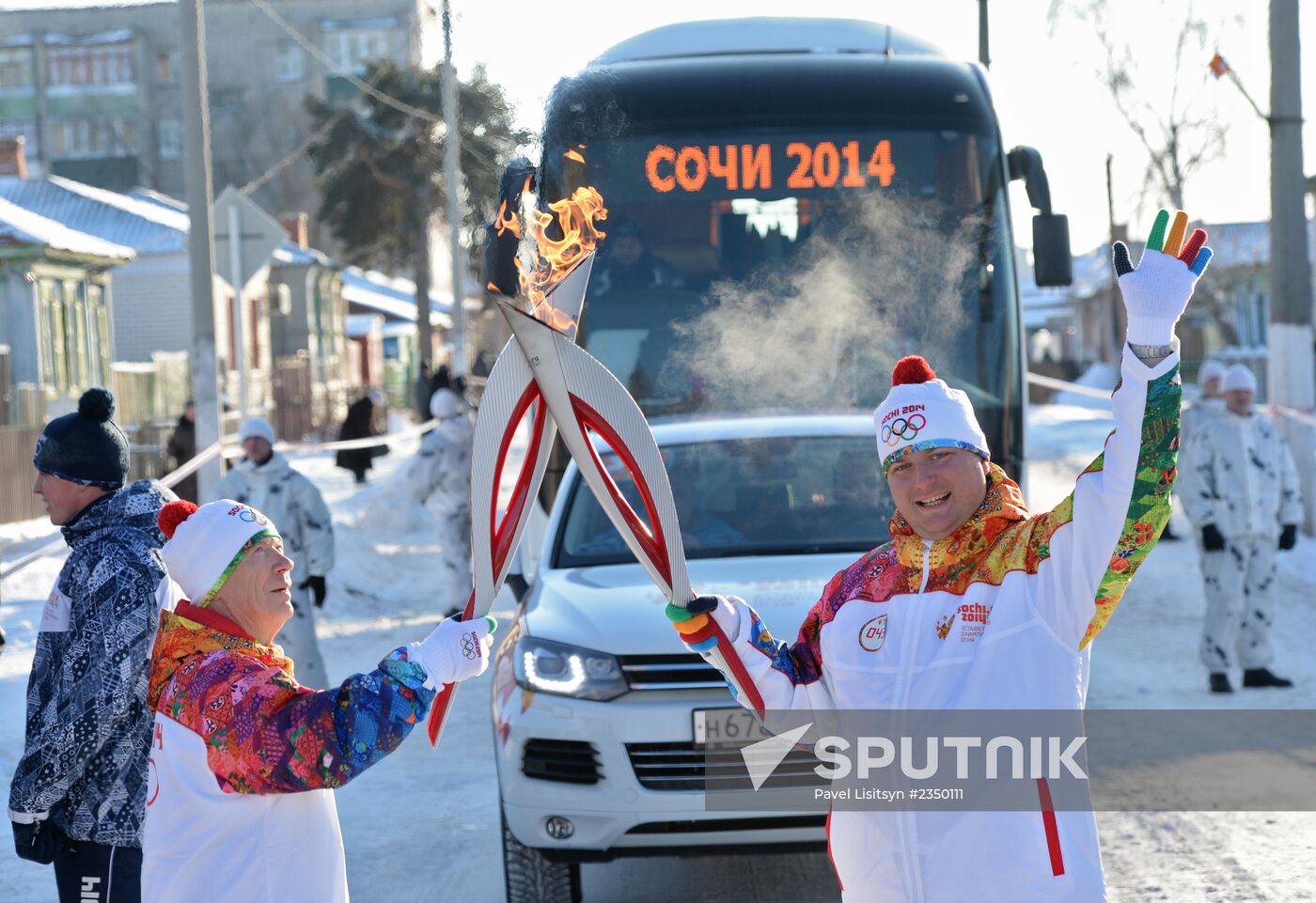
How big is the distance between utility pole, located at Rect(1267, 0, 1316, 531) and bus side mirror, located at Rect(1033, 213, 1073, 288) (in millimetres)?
7698

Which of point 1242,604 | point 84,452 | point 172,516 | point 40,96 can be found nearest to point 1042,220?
point 1242,604

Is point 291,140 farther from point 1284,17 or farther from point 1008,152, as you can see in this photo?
point 1008,152

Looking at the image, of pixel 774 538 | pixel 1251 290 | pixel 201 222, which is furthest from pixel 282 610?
pixel 1251 290

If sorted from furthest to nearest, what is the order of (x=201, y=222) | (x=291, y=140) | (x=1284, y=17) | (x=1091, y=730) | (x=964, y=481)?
(x=291, y=140)
(x=1284, y=17)
(x=201, y=222)
(x=1091, y=730)
(x=964, y=481)

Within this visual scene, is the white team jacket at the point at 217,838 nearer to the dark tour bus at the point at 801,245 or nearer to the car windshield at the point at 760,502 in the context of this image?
the car windshield at the point at 760,502

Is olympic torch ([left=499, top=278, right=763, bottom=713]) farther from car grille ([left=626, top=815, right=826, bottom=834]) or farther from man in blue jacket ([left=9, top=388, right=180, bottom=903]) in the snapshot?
car grille ([left=626, top=815, right=826, bottom=834])

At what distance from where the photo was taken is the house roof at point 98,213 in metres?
Result: 31.8

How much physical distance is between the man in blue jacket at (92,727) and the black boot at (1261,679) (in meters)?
7.42

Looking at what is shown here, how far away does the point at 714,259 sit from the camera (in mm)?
8656

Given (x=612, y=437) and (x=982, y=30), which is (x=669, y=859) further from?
(x=982, y=30)

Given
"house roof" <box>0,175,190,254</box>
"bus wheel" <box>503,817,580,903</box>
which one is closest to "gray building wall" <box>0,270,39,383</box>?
"house roof" <box>0,175,190,254</box>

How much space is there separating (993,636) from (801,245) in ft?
19.2

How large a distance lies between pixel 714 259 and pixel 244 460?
2.90 metres

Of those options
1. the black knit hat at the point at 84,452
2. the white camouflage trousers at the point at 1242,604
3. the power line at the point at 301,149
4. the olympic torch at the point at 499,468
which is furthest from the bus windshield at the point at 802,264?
the power line at the point at 301,149
